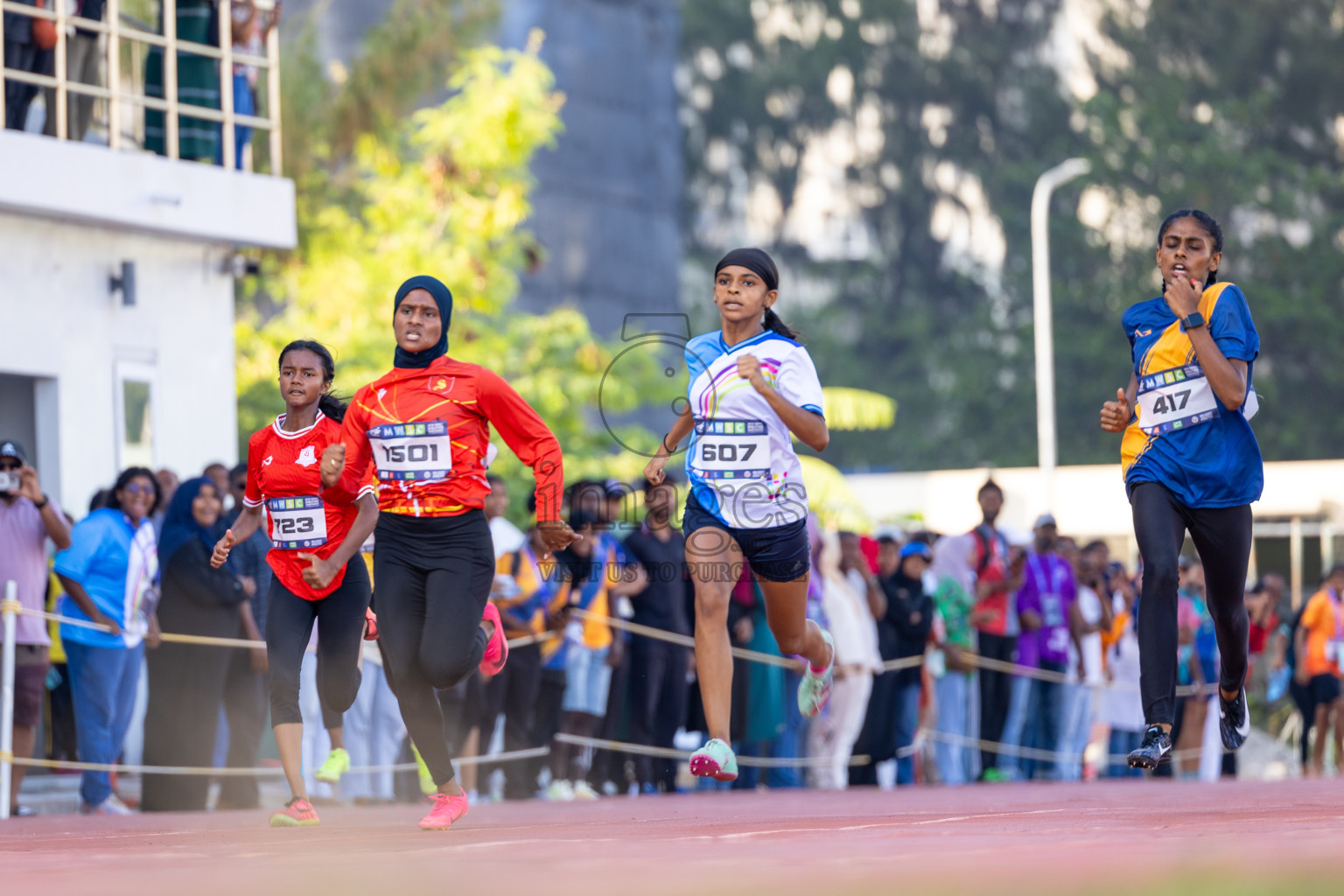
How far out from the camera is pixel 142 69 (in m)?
18.3

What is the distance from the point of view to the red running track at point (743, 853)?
4.82 metres

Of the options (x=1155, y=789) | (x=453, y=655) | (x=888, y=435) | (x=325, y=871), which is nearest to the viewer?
(x=325, y=871)

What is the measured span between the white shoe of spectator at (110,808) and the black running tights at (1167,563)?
21.0ft

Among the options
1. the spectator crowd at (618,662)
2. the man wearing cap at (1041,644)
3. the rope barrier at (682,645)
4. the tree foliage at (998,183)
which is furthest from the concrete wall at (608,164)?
the man wearing cap at (1041,644)

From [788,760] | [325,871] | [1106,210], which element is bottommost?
[788,760]

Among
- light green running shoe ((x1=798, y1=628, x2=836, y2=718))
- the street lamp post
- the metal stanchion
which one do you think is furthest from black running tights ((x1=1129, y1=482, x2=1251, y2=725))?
the street lamp post

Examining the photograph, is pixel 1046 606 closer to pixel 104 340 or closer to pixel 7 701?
pixel 104 340

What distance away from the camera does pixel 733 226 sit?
56.7 m

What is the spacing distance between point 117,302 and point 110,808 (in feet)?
20.2

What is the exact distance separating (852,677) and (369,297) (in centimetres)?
1347

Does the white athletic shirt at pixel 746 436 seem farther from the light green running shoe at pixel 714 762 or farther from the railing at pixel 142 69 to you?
the railing at pixel 142 69

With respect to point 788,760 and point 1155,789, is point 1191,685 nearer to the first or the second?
point 788,760

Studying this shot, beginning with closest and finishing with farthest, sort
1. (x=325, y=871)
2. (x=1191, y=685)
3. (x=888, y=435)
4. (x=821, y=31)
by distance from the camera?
(x=325, y=871)
(x=1191, y=685)
(x=888, y=435)
(x=821, y=31)

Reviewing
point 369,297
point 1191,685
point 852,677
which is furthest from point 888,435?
point 852,677
